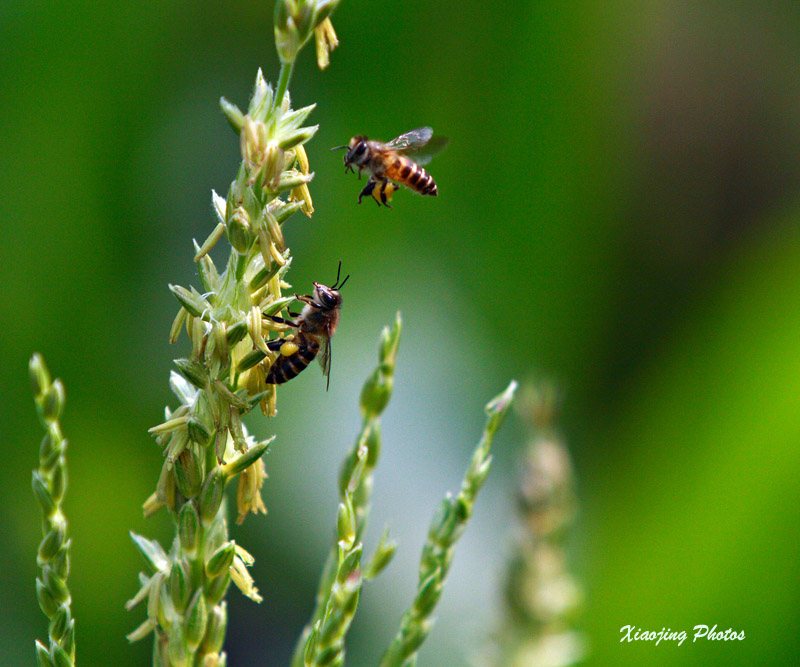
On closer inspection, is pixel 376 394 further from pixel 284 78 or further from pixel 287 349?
pixel 284 78

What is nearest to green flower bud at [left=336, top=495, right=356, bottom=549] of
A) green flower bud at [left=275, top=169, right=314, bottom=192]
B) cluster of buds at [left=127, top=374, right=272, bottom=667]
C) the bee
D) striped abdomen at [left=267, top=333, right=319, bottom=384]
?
cluster of buds at [left=127, top=374, right=272, bottom=667]

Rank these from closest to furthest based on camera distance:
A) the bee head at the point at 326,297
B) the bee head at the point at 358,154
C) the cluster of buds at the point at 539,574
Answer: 1. the bee head at the point at 326,297
2. the cluster of buds at the point at 539,574
3. the bee head at the point at 358,154

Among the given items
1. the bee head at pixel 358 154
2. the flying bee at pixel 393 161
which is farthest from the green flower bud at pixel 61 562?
the bee head at pixel 358 154

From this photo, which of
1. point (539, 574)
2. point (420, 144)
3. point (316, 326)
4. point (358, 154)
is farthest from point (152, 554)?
point (420, 144)

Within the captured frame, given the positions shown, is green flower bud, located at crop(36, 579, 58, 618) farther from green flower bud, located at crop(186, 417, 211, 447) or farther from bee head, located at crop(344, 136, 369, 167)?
bee head, located at crop(344, 136, 369, 167)

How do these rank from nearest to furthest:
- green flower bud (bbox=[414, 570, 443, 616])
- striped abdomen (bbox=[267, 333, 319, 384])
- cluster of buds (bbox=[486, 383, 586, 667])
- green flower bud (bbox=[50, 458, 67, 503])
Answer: green flower bud (bbox=[50, 458, 67, 503]), green flower bud (bbox=[414, 570, 443, 616]), striped abdomen (bbox=[267, 333, 319, 384]), cluster of buds (bbox=[486, 383, 586, 667])

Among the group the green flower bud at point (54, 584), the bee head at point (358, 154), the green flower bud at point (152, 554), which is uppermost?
the bee head at point (358, 154)

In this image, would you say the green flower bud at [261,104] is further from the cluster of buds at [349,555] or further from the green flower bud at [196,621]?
the green flower bud at [196,621]
